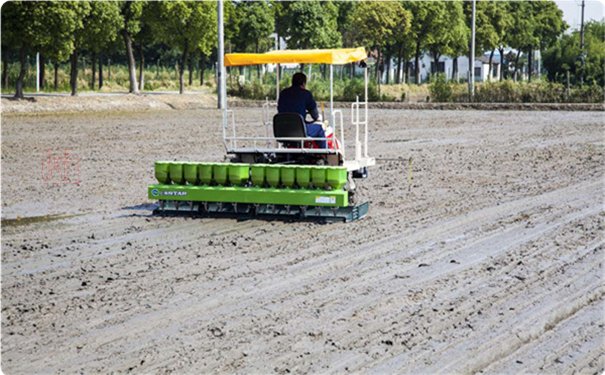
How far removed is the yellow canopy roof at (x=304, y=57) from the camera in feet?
49.3

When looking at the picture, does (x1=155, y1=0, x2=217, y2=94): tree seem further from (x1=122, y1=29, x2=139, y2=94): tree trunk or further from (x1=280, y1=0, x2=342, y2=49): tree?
(x1=280, y1=0, x2=342, y2=49): tree

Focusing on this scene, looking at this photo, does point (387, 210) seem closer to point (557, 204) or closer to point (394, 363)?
point (557, 204)

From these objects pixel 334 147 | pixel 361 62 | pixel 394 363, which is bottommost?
pixel 394 363

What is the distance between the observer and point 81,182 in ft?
61.7

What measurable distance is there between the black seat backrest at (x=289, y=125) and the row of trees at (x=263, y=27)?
29394 millimetres

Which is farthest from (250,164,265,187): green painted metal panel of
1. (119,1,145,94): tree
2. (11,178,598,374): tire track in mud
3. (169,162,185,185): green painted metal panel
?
(119,1,145,94): tree

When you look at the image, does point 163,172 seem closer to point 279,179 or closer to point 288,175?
point 279,179

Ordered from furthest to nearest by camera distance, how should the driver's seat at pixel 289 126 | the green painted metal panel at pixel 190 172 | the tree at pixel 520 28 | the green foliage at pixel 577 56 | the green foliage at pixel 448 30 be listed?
the tree at pixel 520 28 < the green foliage at pixel 448 30 < the green foliage at pixel 577 56 < the green painted metal panel at pixel 190 172 < the driver's seat at pixel 289 126

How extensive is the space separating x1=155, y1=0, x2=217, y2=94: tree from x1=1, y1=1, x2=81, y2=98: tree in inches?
432

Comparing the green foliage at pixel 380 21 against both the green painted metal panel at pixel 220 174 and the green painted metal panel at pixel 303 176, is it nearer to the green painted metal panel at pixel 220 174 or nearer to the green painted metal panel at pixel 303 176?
the green painted metal panel at pixel 220 174

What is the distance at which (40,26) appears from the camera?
42656 millimetres

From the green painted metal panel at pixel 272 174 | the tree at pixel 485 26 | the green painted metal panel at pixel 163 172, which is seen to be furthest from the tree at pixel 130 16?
the green painted metal panel at pixel 272 174

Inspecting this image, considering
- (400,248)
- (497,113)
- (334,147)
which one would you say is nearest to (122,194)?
(334,147)

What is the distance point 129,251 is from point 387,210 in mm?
4764
